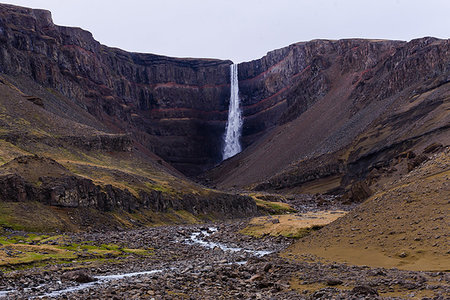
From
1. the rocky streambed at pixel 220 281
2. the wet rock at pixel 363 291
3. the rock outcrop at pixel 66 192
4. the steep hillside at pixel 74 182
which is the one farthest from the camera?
the steep hillside at pixel 74 182

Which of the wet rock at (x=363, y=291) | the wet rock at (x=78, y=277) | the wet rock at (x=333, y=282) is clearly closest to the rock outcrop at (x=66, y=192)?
the wet rock at (x=78, y=277)

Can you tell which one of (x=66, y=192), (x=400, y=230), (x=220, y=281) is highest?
(x=66, y=192)

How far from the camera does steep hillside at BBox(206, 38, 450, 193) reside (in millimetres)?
114500

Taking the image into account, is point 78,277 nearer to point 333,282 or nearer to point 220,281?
point 220,281

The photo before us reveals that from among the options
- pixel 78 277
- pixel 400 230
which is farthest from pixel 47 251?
pixel 400 230

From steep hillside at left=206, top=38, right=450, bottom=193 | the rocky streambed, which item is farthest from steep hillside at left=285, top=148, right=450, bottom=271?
steep hillside at left=206, top=38, right=450, bottom=193

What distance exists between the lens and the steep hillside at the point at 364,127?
114 meters

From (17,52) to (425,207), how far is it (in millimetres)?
145162

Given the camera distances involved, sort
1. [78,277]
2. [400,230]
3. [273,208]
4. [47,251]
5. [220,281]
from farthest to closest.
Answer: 1. [273,208]
2. [47,251]
3. [400,230]
4. [78,277]
5. [220,281]

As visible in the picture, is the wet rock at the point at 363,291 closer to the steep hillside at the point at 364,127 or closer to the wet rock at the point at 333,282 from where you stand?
the wet rock at the point at 333,282

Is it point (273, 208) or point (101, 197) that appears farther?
point (273, 208)

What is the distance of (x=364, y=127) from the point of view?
142m

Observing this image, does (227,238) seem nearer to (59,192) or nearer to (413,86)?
(59,192)

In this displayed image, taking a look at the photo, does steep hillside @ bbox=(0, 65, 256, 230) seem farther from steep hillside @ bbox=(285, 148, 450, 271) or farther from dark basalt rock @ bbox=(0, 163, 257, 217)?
steep hillside @ bbox=(285, 148, 450, 271)
